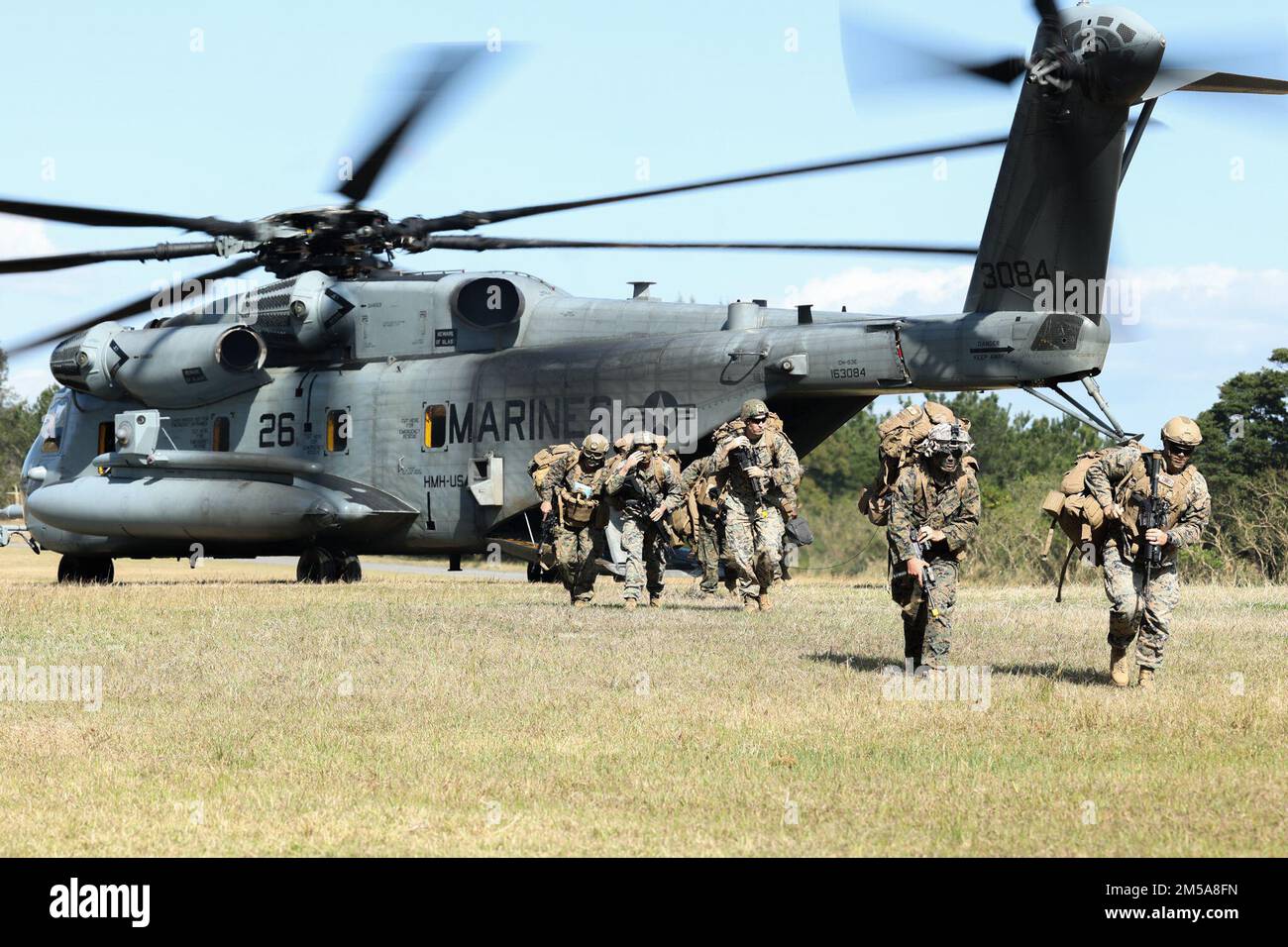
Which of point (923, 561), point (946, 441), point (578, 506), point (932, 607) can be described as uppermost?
point (946, 441)

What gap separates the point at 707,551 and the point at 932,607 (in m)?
8.95

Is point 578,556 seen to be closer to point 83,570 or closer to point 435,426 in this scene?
point 435,426

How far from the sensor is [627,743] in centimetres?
831

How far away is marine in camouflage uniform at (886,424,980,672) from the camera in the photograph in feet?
34.4

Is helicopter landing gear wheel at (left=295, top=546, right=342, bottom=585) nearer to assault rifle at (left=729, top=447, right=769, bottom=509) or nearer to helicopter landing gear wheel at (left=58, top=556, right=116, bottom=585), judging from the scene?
helicopter landing gear wheel at (left=58, top=556, right=116, bottom=585)

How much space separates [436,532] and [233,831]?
14518 millimetres

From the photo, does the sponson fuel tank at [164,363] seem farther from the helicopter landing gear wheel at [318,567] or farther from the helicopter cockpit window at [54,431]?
the helicopter landing gear wheel at [318,567]

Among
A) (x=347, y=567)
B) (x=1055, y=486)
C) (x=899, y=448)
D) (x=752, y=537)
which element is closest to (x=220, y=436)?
(x=347, y=567)

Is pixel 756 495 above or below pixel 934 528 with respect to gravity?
above

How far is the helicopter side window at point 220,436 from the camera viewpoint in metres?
22.4

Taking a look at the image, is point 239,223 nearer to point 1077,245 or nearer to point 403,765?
point 1077,245

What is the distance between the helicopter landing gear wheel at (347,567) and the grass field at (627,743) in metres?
7.34

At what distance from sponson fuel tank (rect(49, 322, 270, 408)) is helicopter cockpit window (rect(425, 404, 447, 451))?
2.85 meters

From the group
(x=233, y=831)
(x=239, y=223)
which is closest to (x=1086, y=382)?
(x=239, y=223)
